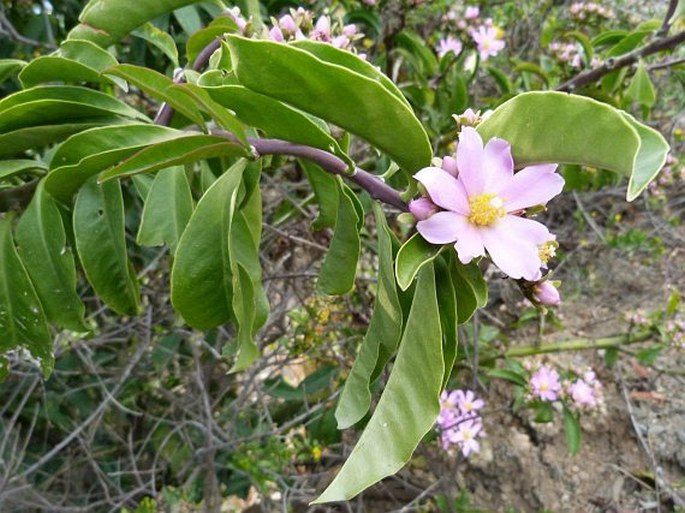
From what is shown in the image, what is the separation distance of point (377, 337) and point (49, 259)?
60 cm

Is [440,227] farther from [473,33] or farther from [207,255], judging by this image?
[473,33]

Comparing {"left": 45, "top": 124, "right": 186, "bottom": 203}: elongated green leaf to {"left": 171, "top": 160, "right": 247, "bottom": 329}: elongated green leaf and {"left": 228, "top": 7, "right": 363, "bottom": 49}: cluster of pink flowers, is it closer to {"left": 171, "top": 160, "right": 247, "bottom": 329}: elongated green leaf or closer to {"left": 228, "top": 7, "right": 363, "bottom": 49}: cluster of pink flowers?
{"left": 171, "top": 160, "right": 247, "bottom": 329}: elongated green leaf

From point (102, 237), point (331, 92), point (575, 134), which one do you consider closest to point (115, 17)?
point (102, 237)

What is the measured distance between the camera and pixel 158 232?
1106mm

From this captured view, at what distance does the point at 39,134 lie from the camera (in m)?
0.96

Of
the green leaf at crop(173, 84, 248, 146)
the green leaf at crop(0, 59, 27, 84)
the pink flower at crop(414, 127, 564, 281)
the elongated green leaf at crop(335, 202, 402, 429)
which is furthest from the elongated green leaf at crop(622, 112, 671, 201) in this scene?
the green leaf at crop(0, 59, 27, 84)

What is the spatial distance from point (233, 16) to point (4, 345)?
0.70m

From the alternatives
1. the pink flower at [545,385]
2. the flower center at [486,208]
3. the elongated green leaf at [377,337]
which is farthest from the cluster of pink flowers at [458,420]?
the flower center at [486,208]

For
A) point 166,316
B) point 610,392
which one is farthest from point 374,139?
point 610,392

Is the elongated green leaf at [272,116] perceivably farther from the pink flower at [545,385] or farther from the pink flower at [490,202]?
the pink flower at [545,385]

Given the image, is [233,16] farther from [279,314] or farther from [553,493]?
[553,493]

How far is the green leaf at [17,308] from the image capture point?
1.07 m

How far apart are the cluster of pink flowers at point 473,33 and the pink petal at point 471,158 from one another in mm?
1760

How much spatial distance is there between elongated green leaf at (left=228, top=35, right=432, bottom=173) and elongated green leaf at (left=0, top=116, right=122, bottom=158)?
0.44m
